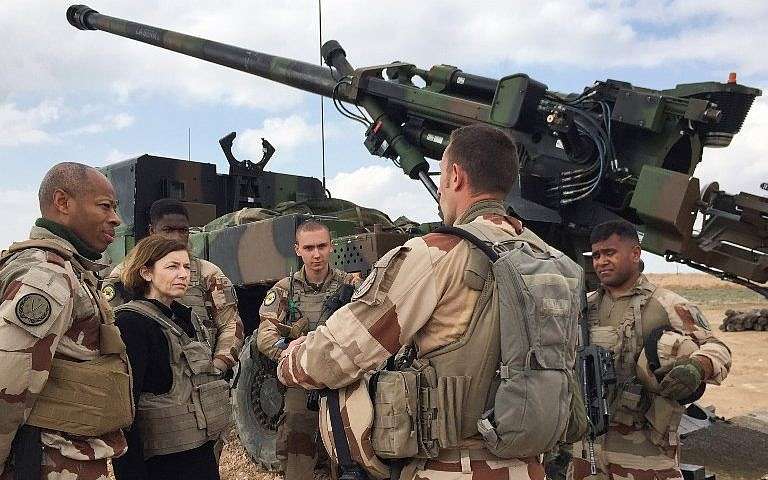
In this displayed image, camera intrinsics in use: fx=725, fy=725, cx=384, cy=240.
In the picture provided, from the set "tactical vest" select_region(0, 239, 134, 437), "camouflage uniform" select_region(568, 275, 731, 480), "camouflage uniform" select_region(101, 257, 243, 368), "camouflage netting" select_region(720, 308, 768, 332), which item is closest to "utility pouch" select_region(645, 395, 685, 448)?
"camouflage uniform" select_region(568, 275, 731, 480)

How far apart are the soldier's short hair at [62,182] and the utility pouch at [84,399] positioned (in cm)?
53

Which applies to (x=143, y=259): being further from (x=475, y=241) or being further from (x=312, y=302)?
(x=475, y=241)

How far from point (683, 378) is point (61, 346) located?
2.44 meters

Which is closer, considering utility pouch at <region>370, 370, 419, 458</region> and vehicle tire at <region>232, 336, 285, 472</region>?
utility pouch at <region>370, 370, 419, 458</region>

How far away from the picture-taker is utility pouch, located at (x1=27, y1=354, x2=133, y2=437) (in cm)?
207

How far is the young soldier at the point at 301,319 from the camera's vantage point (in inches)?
159

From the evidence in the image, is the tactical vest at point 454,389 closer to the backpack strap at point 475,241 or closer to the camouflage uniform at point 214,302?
the backpack strap at point 475,241

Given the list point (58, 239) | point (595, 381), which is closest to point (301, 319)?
point (595, 381)

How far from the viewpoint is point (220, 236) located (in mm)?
6301

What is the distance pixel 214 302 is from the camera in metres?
4.29

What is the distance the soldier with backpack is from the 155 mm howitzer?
330cm

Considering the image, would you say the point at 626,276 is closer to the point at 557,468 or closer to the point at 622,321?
the point at 622,321

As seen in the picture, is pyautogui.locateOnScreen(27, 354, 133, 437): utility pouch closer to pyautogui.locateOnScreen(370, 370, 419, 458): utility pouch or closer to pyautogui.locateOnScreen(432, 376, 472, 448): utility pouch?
pyautogui.locateOnScreen(370, 370, 419, 458): utility pouch

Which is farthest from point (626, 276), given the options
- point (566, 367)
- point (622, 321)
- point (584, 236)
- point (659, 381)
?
point (584, 236)
